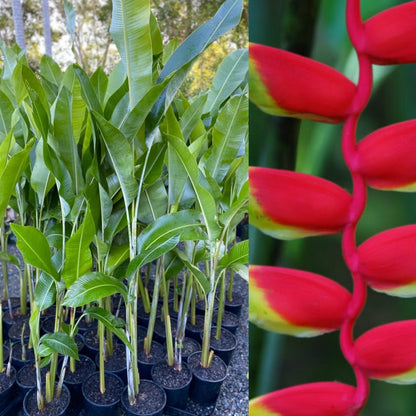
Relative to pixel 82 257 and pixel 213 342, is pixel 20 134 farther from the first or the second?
pixel 213 342

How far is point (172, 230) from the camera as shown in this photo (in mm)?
780

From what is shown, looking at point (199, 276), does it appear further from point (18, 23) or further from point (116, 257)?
point (18, 23)

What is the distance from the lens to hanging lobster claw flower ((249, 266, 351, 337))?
0.99ft

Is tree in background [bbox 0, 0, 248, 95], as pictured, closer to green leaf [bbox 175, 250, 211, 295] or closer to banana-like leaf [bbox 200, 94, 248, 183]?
banana-like leaf [bbox 200, 94, 248, 183]

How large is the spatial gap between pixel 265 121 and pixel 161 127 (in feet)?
1.94

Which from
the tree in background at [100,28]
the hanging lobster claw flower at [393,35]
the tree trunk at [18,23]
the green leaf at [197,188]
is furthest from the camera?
the tree in background at [100,28]

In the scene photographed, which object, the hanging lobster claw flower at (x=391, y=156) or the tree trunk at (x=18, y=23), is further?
the tree trunk at (x=18, y=23)

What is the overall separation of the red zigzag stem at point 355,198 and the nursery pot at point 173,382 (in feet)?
2.54

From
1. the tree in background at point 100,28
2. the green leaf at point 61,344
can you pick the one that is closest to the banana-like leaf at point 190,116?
the green leaf at point 61,344

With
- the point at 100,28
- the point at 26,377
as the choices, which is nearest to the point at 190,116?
the point at 26,377

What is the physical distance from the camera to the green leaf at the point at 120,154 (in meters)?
0.68

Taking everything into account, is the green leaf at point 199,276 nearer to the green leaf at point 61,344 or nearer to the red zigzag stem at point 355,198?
the green leaf at point 61,344

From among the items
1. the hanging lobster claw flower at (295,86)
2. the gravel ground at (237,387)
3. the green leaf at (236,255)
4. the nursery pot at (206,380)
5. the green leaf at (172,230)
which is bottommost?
the gravel ground at (237,387)

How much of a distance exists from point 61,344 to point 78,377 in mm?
343
